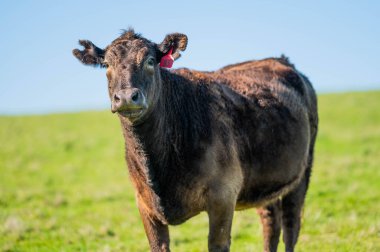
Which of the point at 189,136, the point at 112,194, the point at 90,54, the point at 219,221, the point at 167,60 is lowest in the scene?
the point at 112,194

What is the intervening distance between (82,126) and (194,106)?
31716 millimetres

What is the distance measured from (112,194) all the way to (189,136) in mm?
11307

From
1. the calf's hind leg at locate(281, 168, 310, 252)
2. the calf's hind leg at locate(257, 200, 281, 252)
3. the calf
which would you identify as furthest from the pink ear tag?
the calf's hind leg at locate(257, 200, 281, 252)

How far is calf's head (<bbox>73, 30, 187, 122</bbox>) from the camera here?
5172mm

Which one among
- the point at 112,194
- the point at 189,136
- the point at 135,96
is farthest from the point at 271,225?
the point at 112,194

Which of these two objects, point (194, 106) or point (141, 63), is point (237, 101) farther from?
point (141, 63)

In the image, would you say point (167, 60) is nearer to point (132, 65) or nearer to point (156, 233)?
point (132, 65)

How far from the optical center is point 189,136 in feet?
20.1

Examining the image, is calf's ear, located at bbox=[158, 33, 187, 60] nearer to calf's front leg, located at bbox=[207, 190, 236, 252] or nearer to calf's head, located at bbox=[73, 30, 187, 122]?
calf's head, located at bbox=[73, 30, 187, 122]

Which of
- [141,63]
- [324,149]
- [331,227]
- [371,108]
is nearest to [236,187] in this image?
[141,63]

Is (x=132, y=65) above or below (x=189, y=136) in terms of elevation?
above

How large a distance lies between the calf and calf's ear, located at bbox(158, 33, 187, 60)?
10mm

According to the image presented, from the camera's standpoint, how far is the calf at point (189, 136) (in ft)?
18.6

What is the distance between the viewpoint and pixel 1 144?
31000 millimetres
